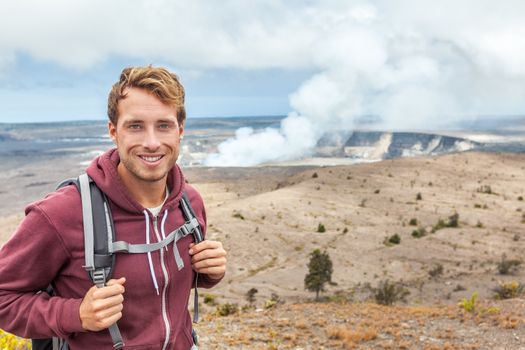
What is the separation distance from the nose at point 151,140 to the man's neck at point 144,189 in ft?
0.63

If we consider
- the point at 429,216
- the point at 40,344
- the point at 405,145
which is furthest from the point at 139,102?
the point at 405,145

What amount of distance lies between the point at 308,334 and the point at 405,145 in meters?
106

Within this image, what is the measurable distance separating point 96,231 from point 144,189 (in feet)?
1.13

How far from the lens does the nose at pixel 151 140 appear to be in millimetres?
2047

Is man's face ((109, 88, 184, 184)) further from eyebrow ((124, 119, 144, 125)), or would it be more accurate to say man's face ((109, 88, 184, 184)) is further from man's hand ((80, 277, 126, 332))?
man's hand ((80, 277, 126, 332))

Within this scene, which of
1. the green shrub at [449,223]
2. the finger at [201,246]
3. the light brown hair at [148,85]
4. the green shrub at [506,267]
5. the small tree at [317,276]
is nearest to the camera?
the light brown hair at [148,85]

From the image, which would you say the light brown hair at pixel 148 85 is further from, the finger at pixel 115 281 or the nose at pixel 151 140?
the finger at pixel 115 281

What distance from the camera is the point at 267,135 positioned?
10469 centimetres

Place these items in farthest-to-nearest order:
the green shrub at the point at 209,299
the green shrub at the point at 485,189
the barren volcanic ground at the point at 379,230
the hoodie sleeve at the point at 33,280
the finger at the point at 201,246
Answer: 1. the green shrub at the point at 485,189
2. the barren volcanic ground at the point at 379,230
3. the green shrub at the point at 209,299
4. the finger at the point at 201,246
5. the hoodie sleeve at the point at 33,280

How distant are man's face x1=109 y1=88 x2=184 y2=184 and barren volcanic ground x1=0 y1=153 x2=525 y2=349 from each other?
7.24 metres

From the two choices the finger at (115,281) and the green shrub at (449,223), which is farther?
the green shrub at (449,223)

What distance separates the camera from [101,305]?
1858 millimetres

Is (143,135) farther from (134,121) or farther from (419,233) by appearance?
A: (419,233)

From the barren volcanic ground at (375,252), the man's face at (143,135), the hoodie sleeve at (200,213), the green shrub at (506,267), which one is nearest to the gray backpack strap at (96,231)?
the man's face at (143,135)
